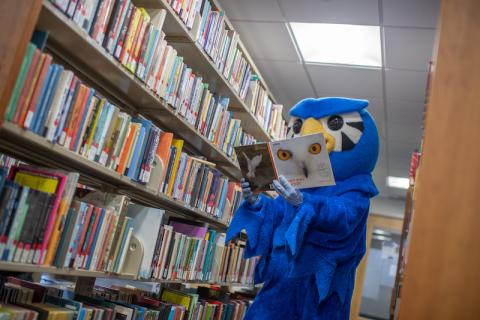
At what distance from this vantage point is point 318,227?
79.5 inches

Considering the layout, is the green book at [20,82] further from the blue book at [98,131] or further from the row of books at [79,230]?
the blue book at [98,131]

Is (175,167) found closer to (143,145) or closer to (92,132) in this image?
(143,145)

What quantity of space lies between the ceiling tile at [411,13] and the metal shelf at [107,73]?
4.75 feet

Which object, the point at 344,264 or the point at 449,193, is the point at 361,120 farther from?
the point at 449,193

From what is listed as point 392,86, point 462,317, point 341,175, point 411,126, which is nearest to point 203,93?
point 341,175

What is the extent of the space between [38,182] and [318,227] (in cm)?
113

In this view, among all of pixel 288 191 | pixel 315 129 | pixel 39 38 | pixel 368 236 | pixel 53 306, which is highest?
pixel 368 236

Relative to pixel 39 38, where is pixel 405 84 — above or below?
above

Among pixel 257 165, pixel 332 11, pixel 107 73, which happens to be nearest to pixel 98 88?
pixel 107 73

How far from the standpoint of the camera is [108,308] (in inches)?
78.8

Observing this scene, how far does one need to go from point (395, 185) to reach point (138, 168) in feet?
20.1

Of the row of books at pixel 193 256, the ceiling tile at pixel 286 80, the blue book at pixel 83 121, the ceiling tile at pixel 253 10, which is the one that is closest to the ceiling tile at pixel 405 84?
the ceiling tile at pixel 286 80

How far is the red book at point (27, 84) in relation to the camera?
4.73 ft

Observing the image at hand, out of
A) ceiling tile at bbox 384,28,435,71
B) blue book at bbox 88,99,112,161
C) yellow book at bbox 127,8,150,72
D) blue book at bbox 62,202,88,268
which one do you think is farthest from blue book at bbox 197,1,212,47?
ceiling tile at bbox 384,28,435,71
